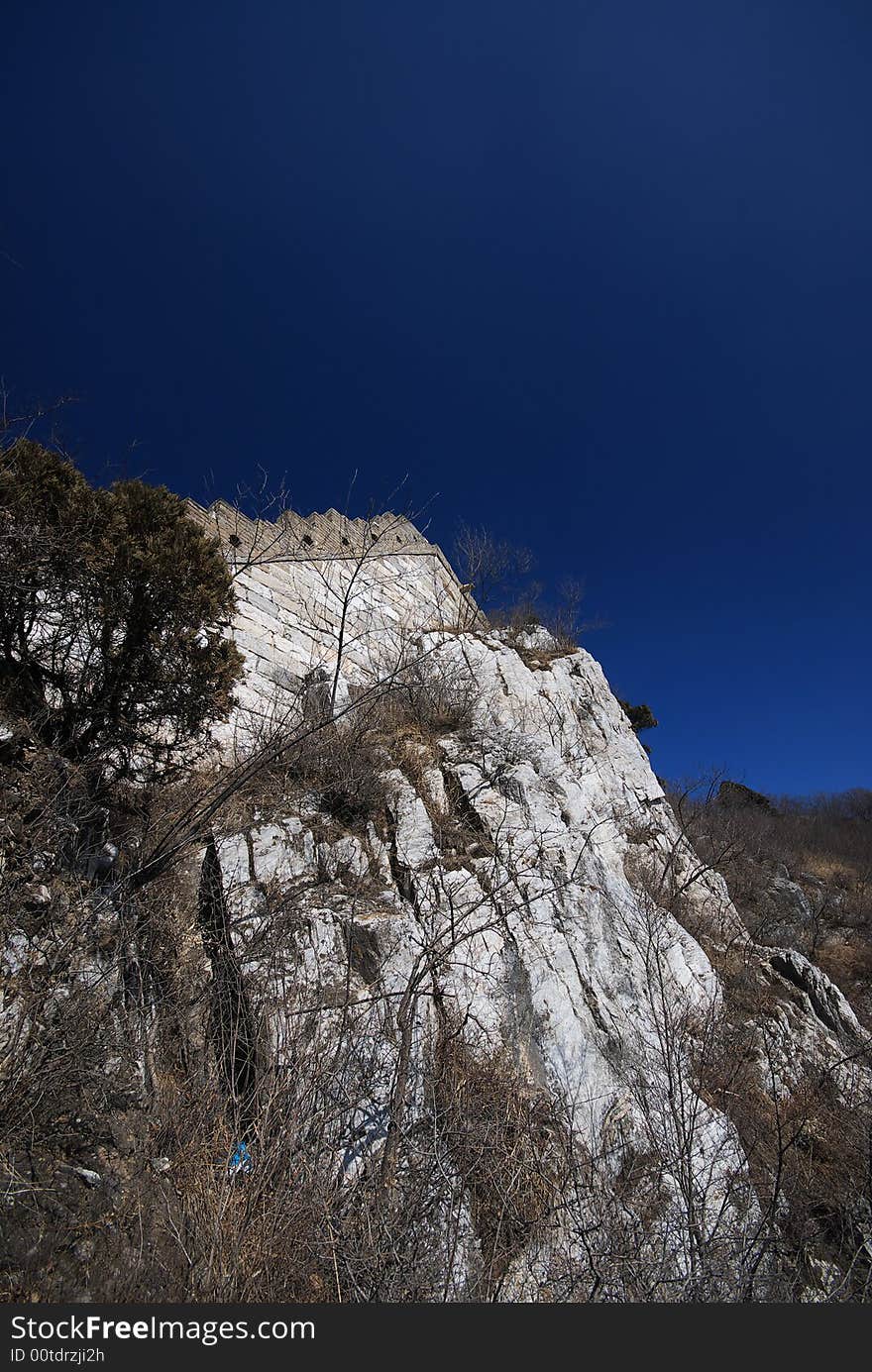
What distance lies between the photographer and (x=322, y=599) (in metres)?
10.2

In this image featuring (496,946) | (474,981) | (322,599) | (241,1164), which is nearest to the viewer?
(241,1164)

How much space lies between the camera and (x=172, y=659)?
4.51 meters

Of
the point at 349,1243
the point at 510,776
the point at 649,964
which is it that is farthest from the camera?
the point at 510,776

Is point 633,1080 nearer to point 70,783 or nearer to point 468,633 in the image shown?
point 70,783

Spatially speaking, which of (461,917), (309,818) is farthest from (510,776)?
(309,818)

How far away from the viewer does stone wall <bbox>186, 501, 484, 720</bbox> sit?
8.34 m

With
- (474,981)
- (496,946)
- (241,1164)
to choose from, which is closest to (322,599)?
(496,946)

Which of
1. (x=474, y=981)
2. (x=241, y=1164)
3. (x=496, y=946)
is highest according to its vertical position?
(x=496, y=946)

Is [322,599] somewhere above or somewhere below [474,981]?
above

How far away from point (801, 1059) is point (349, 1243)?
18.8ft

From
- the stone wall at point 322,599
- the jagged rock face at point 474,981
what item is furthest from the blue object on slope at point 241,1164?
the stone wall at point 322,599

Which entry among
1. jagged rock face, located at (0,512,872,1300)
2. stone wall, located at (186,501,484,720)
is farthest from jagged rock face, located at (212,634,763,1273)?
stone wall, located at (186,501,484,720)

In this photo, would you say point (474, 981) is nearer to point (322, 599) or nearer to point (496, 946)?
point (496, 946)

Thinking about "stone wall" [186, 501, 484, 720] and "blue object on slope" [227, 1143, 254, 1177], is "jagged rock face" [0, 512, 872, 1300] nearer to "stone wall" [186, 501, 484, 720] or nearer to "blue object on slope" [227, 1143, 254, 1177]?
"blue object on slope" [227, 1143, 254, 1177]
